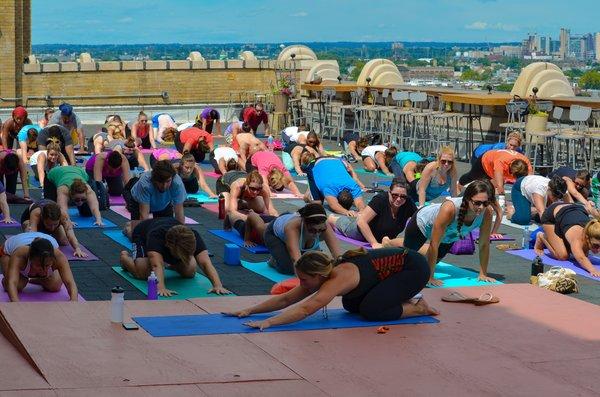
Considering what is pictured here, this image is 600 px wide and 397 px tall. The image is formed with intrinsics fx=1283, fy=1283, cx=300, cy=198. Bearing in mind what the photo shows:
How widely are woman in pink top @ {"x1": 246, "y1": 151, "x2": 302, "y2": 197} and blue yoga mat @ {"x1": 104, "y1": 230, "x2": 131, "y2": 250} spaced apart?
245 cm

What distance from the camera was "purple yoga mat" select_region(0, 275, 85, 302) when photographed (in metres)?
9.15

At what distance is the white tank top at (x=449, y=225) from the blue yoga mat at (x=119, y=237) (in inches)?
116

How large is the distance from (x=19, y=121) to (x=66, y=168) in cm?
637

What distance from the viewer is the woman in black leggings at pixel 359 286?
7.82 m

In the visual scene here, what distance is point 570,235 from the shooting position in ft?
35.9

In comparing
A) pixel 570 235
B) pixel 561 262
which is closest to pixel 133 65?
pixel 561 262

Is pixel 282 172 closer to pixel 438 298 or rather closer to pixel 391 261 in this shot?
pixel 438 298

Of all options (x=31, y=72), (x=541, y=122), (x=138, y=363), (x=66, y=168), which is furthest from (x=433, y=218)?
(x=31, y=72)

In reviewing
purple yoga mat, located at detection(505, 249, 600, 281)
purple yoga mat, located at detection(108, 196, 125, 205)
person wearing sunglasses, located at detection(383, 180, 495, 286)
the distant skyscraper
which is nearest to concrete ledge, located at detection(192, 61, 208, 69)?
purple yoga mat, located at detection(108, 196, 125, 205)

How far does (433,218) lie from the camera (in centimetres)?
989

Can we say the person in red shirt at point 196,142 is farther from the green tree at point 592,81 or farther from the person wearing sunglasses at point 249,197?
the green tree at point 592,81

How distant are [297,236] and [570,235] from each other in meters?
2.57

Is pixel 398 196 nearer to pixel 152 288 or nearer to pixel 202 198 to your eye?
pixel 152 288

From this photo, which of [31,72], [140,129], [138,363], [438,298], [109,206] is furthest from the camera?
[31,72]
